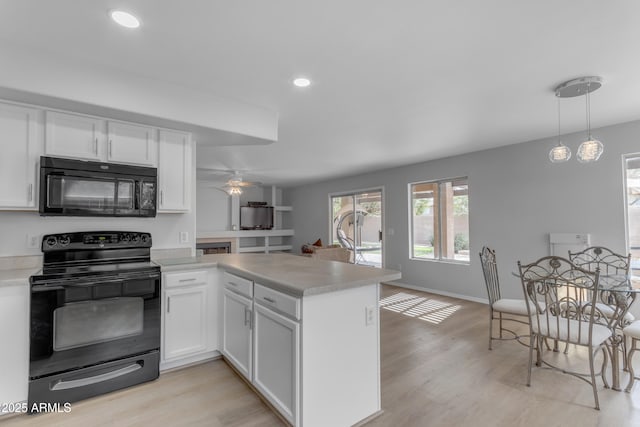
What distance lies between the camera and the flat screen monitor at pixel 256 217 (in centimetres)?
900

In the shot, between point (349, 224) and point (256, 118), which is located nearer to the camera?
point (256, 118)

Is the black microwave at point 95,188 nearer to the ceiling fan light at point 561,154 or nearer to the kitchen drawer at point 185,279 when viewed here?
the kitchen drawer at point 185,279

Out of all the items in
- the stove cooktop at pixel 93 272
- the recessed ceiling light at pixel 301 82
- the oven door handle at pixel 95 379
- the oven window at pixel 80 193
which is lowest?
the oven door handle at pixel 95 379

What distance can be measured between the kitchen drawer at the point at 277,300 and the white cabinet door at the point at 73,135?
1826mm

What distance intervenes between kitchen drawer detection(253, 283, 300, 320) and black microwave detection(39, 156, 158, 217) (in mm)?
1405

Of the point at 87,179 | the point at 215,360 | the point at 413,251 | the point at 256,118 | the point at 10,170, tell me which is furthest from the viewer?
the point at 413,251

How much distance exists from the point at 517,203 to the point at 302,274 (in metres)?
3.86

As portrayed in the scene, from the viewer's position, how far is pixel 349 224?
25.0 feet

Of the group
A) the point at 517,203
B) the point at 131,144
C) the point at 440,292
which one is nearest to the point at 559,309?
the point at 517,203

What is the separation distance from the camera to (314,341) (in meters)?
1.74

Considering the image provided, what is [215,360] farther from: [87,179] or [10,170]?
[10,170]

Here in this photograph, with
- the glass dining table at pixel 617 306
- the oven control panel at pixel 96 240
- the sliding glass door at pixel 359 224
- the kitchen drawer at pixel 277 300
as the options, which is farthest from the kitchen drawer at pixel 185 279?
the sliding glass door at pixel 359 224

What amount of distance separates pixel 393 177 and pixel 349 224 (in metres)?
1.81

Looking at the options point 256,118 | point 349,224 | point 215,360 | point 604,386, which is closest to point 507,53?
point 256,118
